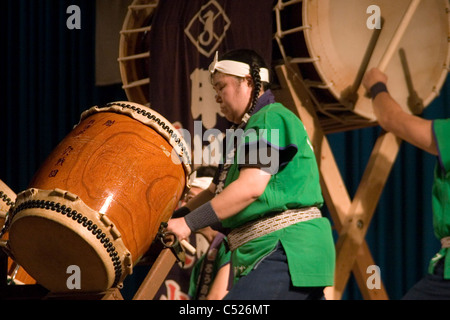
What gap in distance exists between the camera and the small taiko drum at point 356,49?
2.84 m

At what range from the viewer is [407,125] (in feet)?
6.47

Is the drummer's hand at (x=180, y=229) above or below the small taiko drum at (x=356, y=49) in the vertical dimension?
below

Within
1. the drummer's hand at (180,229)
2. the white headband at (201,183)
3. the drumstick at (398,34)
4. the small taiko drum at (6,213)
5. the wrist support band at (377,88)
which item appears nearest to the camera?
the drummer's hand at (180,229)

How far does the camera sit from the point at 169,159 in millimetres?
2123

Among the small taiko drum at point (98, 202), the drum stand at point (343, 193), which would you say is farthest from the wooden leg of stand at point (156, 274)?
the drum stand at point (343, 193)

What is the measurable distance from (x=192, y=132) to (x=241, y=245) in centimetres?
136

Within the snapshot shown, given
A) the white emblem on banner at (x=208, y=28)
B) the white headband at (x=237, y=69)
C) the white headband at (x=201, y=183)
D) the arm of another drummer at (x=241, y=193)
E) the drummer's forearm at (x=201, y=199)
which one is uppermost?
the white emblem on banner at (x=208, y=28)

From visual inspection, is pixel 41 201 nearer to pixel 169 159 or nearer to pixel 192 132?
pixel 169 159

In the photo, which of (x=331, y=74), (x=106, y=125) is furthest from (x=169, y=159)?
(x=331, y=74)

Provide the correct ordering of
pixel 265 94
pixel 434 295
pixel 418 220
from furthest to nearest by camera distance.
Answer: pixel 418 220 → pixel 265 94 → pixel 434 295

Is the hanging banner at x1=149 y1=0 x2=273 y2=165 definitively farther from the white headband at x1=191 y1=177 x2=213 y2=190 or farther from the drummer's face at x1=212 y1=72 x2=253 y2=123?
the drummer's face at x1=212 y1=72 x2=253 y2=123

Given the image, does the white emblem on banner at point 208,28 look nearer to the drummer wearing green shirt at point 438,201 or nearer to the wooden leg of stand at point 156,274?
the wooden leg of stand at point 156,274

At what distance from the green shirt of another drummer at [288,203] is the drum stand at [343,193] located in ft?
3.03

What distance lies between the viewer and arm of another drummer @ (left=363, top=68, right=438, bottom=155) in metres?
1.91
